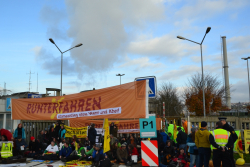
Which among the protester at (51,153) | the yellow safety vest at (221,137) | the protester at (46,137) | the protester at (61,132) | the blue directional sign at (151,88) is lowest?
the protester at (51,153)

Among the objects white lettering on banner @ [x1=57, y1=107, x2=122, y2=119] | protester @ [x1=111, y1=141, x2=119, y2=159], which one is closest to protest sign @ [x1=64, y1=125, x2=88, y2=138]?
protester @ [x1=111, y1=141, x2=119, y2=159]

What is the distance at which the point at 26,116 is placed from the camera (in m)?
11.9

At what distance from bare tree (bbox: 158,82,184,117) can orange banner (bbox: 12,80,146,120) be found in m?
41.2

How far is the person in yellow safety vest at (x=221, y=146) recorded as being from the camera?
25.6 ft

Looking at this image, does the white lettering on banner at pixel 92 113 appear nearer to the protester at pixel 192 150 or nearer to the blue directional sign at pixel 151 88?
the blue directional sign at pixel 151 88

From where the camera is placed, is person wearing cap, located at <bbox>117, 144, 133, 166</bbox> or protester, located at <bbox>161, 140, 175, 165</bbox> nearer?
protester, located at <bbox>161, 140, 175, 165</bbox>

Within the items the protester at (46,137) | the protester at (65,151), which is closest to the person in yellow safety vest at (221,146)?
the protester at (65,151)

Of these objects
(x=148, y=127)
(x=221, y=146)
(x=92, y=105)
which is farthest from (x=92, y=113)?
(x=221, y=146)

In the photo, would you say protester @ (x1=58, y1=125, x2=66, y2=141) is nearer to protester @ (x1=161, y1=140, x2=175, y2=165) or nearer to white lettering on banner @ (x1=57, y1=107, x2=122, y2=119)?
white lettering on banner @ (x1=57, y1=107, x2=122, y2=119)

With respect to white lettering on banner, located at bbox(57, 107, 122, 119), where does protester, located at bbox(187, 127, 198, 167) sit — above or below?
below

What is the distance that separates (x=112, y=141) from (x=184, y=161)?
16.7 feet

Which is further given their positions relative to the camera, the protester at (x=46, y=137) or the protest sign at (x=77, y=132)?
the protest sign at (x=77, y=132)

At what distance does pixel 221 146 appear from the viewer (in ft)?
25.5

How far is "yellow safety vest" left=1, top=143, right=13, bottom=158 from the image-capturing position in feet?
43.2
